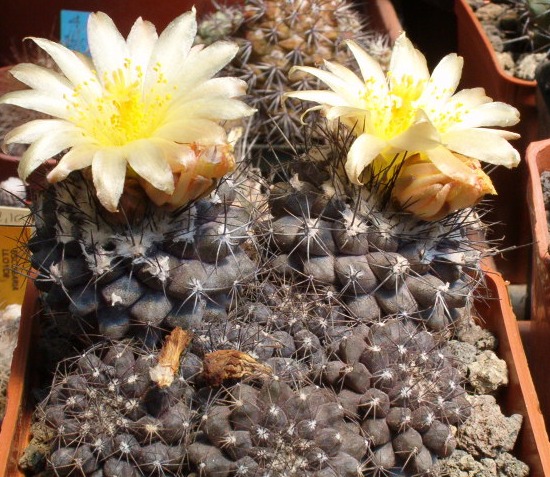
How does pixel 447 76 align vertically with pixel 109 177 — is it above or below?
below

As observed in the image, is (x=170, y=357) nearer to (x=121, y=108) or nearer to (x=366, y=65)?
(x=121, y=108)

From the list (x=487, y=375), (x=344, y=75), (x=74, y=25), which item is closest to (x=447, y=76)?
(x=344, y=75)

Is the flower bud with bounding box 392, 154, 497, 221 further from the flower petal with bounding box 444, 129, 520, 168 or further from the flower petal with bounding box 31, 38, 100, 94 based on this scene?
the flower petal with bounding box 31, 38, 100, 94

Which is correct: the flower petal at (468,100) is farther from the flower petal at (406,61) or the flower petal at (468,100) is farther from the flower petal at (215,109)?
the flower petal at (215,109)

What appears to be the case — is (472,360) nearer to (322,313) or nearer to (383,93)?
(322,313)

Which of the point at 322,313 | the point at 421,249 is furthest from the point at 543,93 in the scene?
the point at 322,313

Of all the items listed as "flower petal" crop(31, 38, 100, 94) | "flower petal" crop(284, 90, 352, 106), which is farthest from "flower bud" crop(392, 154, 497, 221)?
"flower petal" crop(31, 38, 100, 94)
